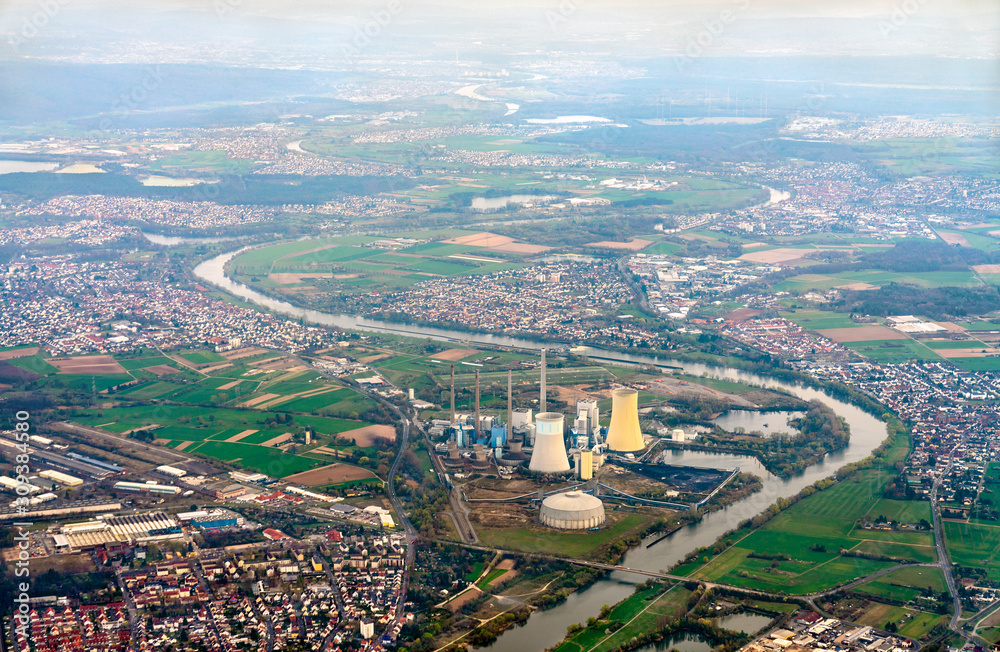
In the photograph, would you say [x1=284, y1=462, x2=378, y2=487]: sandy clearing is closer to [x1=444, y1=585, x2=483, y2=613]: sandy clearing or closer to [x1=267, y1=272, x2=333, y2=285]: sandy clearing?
[x1=444, y1=585, x2=483, y2=613]: sandy clearing

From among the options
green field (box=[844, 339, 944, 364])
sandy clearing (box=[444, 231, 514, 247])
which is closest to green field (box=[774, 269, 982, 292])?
green field (box=[844, 339, 944, 364])

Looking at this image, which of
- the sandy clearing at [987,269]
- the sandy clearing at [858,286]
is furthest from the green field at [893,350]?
the sandy clearing at [987,269]

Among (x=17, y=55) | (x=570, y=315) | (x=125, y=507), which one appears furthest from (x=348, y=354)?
(x=17, y=55)

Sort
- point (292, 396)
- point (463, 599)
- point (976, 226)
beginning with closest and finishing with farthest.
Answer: point (463, 599), point (292, 396), point (976, 226)

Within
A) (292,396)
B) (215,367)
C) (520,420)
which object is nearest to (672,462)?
(520,420)

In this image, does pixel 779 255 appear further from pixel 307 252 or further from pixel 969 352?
pixel 307 252

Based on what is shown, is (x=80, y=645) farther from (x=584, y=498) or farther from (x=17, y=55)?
(x=17, y=55)
